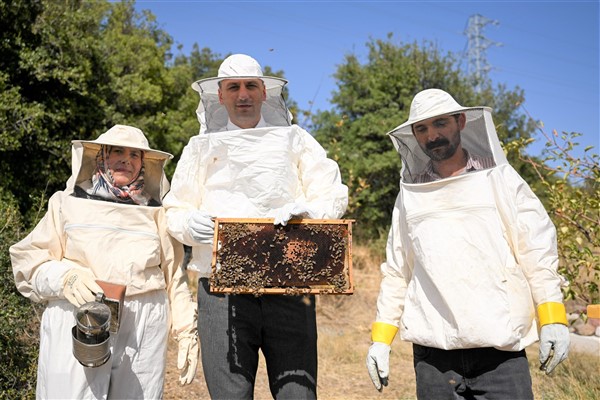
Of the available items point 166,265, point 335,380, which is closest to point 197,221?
point 166,265

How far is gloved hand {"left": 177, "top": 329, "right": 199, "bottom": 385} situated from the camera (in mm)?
3152

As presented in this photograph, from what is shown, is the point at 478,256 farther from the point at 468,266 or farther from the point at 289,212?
the point at 289,212

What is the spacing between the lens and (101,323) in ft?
9.11

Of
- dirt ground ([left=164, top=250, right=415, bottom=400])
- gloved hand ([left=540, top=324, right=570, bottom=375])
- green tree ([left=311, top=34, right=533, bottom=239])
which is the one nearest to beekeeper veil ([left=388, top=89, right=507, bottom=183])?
gloved hand ([left=540, top=324, right=570, bottom=375])

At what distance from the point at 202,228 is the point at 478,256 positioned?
1366 millimetres

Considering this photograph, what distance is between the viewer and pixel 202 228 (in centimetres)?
281

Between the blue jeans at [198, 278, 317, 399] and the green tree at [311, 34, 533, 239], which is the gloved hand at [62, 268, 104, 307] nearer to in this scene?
the blue jeans at [198, 278, 317, 399]

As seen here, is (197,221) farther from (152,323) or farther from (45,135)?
(45,135)

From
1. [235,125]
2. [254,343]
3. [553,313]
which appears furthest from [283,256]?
[553,313]

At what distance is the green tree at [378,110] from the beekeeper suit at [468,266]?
10.2 m

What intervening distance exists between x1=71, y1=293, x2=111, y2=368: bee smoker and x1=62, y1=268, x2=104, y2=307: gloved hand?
0.17 ft

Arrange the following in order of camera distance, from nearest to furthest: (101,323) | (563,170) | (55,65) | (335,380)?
(101,323) → (563,170) → (335,380) → (55,65)

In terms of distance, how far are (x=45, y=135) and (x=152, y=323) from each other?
21.3 feet

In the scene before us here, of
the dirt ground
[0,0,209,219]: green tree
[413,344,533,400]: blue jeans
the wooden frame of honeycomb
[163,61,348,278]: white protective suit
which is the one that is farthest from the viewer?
[0,0,209,219]: green tree
